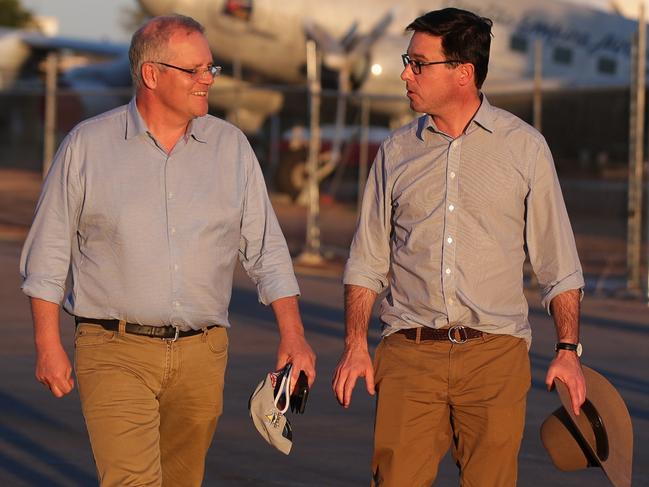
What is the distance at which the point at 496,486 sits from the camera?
15.3ft

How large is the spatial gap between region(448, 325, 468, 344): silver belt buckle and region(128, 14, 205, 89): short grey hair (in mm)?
1256

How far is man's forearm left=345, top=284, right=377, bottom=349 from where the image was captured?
184 inches

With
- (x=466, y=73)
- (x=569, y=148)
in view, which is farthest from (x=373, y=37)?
(x=466, y=73)

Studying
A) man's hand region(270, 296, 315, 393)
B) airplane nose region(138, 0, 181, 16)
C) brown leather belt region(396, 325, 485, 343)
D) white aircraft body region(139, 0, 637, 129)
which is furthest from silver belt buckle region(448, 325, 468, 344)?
airplane nose region(138, 0, 181, 16)

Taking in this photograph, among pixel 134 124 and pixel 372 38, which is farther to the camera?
pixel 372 38

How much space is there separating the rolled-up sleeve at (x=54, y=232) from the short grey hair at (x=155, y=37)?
33 cm

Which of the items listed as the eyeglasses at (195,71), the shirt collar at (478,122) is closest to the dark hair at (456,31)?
the shirt collar at (478,122)

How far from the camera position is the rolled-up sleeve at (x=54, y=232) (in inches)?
181

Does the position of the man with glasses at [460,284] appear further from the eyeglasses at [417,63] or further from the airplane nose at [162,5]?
the airplane nose at [162,5]

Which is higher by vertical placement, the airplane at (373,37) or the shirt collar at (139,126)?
the airplane at (373,37)

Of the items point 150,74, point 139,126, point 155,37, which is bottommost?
point 139,126

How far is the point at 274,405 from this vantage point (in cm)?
462

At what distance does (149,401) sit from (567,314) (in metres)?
1.34

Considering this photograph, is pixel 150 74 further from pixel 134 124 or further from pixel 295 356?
pixel 295 356
